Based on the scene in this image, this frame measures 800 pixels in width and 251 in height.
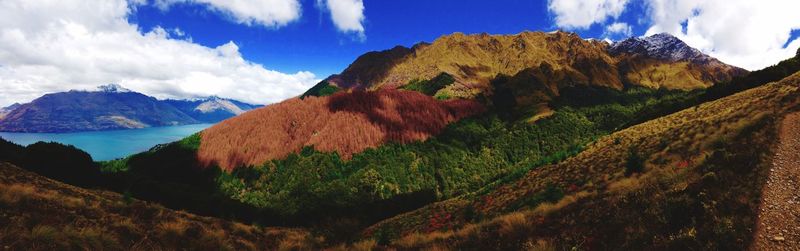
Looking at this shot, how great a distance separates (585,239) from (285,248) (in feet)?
48.7

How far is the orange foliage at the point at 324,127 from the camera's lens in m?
121

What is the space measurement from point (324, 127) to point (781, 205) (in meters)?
126

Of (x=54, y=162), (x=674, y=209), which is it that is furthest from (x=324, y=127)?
(x=674, y=209)

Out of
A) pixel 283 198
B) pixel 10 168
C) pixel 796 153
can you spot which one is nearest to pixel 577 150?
pixel 796 153

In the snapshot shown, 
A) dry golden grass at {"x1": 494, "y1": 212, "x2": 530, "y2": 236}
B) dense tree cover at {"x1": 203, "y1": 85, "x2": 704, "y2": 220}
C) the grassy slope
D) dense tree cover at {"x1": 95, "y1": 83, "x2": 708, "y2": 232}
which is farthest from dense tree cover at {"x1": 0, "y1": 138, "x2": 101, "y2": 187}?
dry golden grass at {"x1": 494, "y1": 212, "x2": 530, "y2": 236}

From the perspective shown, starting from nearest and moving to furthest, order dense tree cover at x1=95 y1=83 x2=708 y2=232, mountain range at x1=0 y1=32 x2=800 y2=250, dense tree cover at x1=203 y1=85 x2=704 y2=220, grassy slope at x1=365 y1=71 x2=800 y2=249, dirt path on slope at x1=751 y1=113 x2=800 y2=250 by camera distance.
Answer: dirt path on slope at x1=751 y1=113 x2=800 y2=250 < grassy slope at x1=365 y1=71 x2=800 y2=249 < mountain range at x1=0 y1=32 x2=800 y2=250 < dense tree cover at x1=95 y1=83 x2=708 y2=232 < dense tree cover at x1=203 y1=85 x2=704 y2=220

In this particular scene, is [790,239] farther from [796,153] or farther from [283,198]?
[283,198]

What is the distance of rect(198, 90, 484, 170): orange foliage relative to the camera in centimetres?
12056

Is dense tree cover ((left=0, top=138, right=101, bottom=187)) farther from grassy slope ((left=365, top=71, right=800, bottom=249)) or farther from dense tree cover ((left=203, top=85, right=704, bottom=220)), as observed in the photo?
grassy slope ((left=365, top=71, right=800, bottom=249))

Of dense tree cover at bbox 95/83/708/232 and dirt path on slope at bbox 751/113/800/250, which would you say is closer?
dirt path on slope at bbox 751/113/800/250

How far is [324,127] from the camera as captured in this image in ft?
427

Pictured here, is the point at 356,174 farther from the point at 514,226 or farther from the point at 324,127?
the point at 514,226

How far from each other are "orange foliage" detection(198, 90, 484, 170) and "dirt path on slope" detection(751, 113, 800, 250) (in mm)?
108201

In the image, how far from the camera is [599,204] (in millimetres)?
15203
